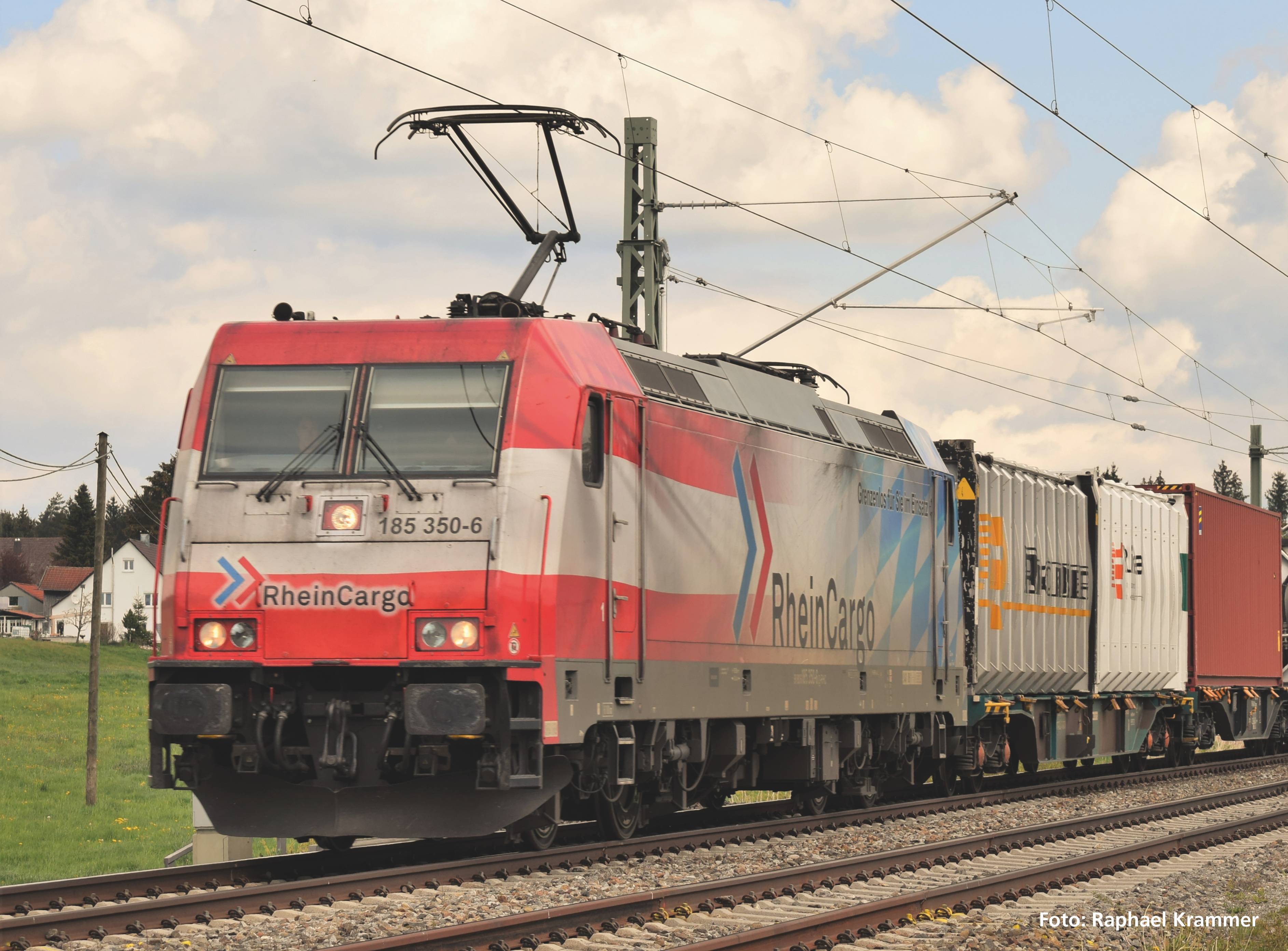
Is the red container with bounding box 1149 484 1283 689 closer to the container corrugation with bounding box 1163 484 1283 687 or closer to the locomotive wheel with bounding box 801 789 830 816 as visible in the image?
the container corrugation with bounding box 1163 484 1283 687

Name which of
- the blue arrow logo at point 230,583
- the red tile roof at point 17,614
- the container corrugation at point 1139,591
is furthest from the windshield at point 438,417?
the red tile roof at point 17,614

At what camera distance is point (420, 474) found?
1133 centimetres

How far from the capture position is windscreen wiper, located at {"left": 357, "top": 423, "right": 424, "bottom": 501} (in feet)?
36.8

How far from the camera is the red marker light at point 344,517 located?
1123 cm

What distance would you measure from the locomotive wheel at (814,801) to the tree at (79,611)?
90240 millimetres

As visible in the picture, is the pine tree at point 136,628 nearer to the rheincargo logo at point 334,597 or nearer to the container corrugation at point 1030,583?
the container corrugation at point 1030,583

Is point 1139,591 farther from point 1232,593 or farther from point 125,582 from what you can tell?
point 125,582

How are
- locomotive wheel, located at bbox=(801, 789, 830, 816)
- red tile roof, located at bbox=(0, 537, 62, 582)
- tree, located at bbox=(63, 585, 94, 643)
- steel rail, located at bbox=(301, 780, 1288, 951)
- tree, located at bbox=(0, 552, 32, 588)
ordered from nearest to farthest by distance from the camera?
steel rail, located at bbox=(301, 780, 1288, 951) < locomotive wheel, located at bbox=(801, 789, 830, 816) < tree, located at bbox=(63, 585, 94, 643) < tree, located at bbox=(0, 552, 32, 588) < red tile roof, located at bbox=(0, 537, 62, 582)

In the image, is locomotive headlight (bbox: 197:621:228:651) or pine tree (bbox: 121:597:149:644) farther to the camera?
pine tree (bbox: 121:597:149:644)

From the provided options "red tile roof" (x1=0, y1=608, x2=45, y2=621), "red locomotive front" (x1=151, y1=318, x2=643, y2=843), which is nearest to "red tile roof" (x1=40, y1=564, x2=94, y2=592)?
"red tile roof" (x1=0, y1=608, x2=45, y2=621)

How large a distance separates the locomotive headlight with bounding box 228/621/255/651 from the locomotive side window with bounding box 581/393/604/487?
96.3 inches

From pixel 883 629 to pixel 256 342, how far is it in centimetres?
766

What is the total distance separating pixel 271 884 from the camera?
10.6m

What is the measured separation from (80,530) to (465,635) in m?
116
